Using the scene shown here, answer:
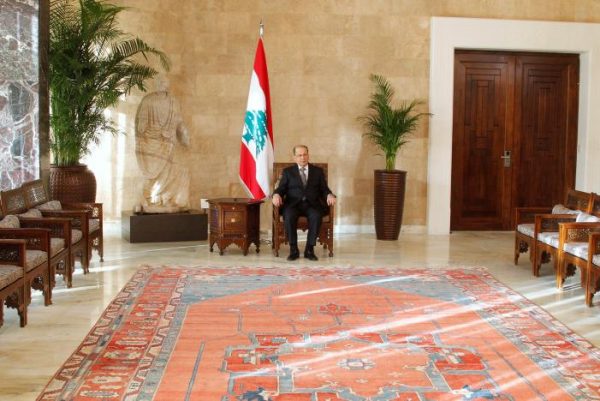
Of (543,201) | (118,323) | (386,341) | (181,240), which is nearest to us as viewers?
(386,341)

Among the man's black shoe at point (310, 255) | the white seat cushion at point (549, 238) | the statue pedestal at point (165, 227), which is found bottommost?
the man's black shoe at point (310, 255)

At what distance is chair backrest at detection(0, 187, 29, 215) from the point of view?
6.51 m

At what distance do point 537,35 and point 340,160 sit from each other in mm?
3378

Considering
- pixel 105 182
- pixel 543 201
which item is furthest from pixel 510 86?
pixel 105 182

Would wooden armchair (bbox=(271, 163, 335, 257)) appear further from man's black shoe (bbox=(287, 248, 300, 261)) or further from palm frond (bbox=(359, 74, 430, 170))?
palm frond (bbox=(359, 74, 430, 170))

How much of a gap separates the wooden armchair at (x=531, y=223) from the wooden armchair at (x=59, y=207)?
4.41 m

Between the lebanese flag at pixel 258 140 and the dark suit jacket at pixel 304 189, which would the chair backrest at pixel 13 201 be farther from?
the lebanese flag at pixel 258 140

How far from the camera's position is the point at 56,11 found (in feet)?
28.9

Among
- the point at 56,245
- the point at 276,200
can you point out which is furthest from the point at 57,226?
the point at 276,200

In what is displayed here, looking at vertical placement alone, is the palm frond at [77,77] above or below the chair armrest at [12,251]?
above

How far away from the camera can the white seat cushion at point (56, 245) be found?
246 inches

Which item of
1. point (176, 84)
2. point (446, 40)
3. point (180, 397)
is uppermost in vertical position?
point (446, 40)

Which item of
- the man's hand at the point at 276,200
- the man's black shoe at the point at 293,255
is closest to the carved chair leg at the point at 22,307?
the man's black shoe at the point at 293,255

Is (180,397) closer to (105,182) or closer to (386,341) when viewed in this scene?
(386,341)
